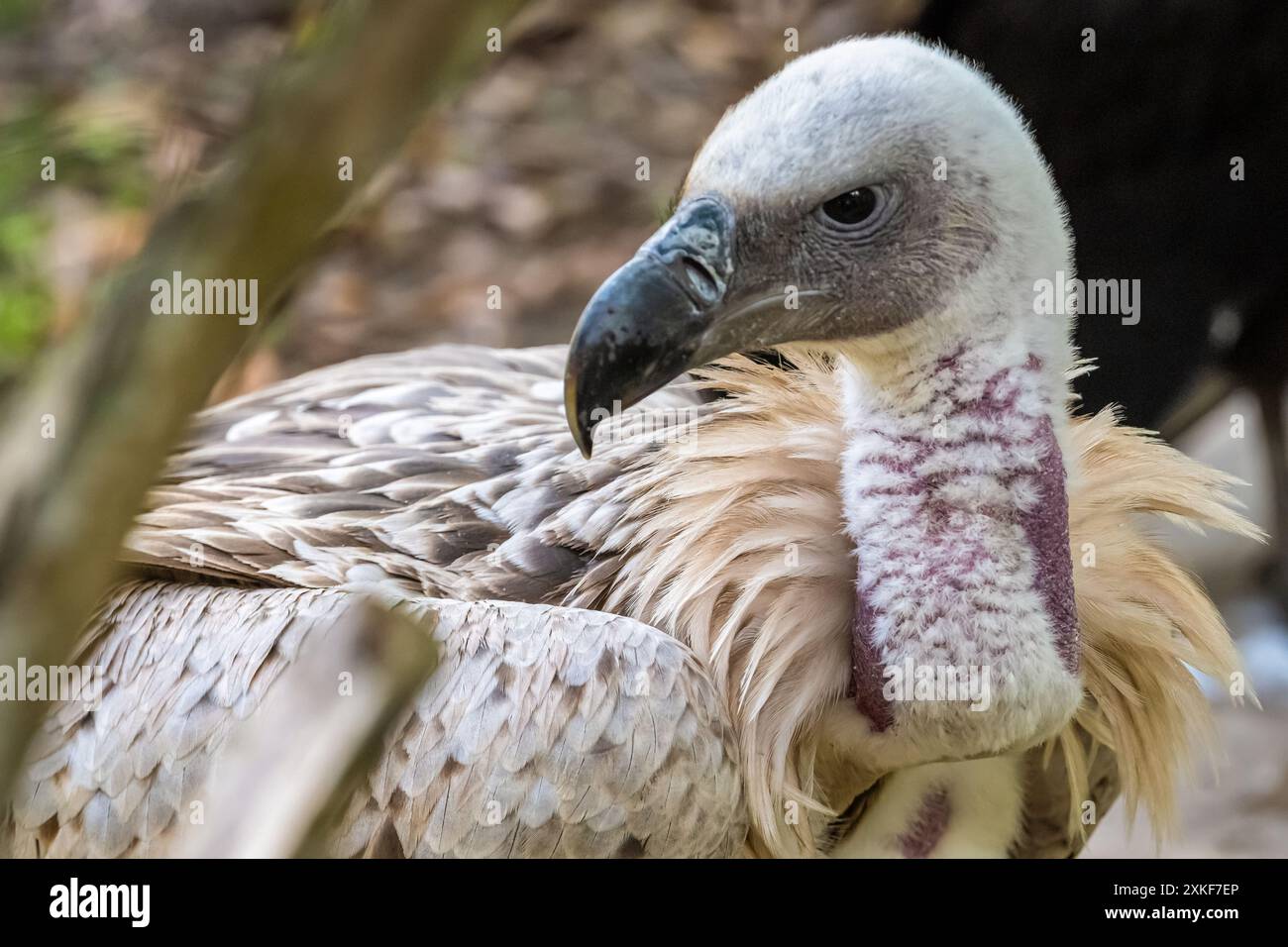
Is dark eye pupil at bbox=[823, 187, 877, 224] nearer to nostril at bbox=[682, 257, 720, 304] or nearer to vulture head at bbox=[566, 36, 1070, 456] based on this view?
vulture head at bbox=[566, 36, 1070, 456]

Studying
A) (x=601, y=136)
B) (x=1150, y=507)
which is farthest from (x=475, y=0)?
(x=601, y=136)

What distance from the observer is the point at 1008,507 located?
2.02m

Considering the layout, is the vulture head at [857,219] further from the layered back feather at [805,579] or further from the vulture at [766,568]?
the layered back feather at [805,579]

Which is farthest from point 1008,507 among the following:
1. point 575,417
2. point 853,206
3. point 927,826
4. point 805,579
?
point 927,826

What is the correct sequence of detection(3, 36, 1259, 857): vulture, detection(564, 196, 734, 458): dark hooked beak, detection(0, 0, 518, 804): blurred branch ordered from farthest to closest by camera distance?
detection(3, 36, 1259, 857): vulture → detection(564, 196, 734, 458): dark hooked beak → detection(0, 0, 518, 804): blurred branch

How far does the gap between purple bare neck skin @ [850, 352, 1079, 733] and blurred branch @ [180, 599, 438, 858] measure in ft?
4.32

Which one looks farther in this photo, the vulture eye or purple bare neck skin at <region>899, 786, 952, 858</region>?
purple bare neck skin at <region>899, 786, 952, 858</region>

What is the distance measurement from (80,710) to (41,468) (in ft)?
6.33

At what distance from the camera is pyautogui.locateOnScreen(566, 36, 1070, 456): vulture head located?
1955mm

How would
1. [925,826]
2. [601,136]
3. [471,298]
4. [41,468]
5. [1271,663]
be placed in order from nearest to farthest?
[41,468]
[925,826]
[1271,663]
[471,298]
[601,136]

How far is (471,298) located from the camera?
5.44 m

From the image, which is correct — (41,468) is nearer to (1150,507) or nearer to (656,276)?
(656,276)

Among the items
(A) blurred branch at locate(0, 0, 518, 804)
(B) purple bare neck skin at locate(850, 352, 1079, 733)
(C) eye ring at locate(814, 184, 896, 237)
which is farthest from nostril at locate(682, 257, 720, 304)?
(A) blurred branch at locate(0, 0, 518, 804)

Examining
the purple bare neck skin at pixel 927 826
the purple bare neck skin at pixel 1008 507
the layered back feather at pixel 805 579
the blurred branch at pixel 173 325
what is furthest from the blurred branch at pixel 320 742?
the purple bare neck skin at pixel 927 826
